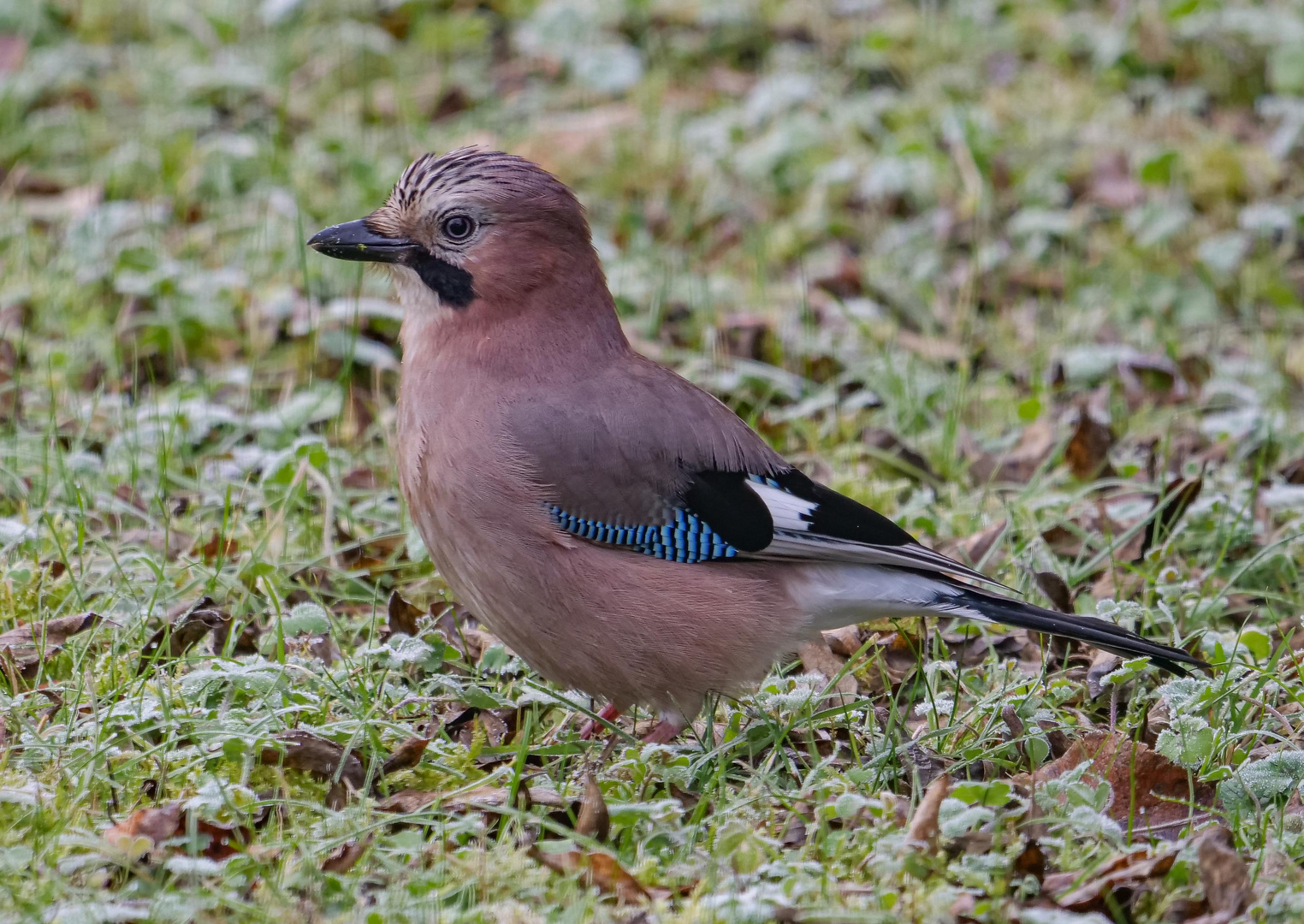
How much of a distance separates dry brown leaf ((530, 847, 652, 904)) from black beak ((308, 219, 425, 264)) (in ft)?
5.26

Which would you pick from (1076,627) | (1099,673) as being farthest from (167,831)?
(1099,673)

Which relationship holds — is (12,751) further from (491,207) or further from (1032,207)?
(1032,207)

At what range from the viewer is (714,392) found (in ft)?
18.0

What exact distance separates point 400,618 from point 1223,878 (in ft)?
6.84

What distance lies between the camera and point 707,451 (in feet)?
12.5

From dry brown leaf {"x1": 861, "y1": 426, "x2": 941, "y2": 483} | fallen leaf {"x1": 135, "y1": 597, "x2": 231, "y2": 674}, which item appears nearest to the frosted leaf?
dry brown leaf {"x1": 861, "y1": 426, "x2": 941, "y2": 483}

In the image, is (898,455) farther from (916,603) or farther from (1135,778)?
(1135,778)

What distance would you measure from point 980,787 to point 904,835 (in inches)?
7.1

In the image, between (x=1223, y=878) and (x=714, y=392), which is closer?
(x=1223, y=878)

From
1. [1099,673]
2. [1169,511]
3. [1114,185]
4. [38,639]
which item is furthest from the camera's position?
[1114,185]

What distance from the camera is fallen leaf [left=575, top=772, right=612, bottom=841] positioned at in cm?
306

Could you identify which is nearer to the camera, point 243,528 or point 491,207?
point 491,207

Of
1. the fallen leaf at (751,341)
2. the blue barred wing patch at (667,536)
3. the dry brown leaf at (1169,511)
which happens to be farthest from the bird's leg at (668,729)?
the fallen leaf at (751,341)

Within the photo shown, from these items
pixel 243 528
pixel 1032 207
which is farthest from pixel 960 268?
pixel 243 528
